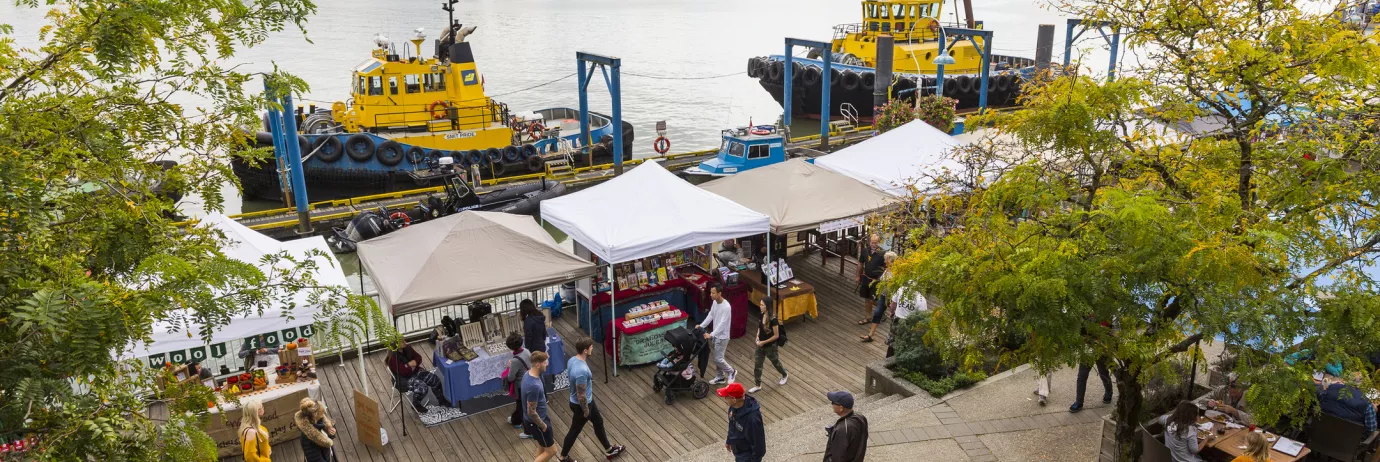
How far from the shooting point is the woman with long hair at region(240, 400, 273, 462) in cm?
694

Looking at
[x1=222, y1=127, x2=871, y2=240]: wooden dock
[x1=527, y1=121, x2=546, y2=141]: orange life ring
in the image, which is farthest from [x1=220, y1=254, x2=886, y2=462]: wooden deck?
[x1=527, y1=121, x2=546, y2=141]: orange life ring

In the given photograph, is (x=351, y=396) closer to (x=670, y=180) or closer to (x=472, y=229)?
(x=472, y=229)

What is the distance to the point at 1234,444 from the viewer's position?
734 cm

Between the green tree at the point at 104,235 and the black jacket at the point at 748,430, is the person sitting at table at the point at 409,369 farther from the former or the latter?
the green tree at the point at 104,235

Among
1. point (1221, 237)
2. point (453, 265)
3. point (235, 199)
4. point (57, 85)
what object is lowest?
point (235, 199)

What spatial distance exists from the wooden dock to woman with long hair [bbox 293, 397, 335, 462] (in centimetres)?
1035

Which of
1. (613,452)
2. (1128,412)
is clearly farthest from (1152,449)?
(613,452)

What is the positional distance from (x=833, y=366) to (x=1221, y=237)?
18.3 feet

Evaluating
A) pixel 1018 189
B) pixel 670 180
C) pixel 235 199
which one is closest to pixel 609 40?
pixel 235 199

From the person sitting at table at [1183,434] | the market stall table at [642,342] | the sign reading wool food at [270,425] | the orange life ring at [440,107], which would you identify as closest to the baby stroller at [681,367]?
the market stall table at [642,342]

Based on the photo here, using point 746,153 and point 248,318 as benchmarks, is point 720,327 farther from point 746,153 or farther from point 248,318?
point 746,153

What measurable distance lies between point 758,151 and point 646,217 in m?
8.81

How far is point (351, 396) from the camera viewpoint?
9961 millimetres

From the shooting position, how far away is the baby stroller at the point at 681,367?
31.7 feet
